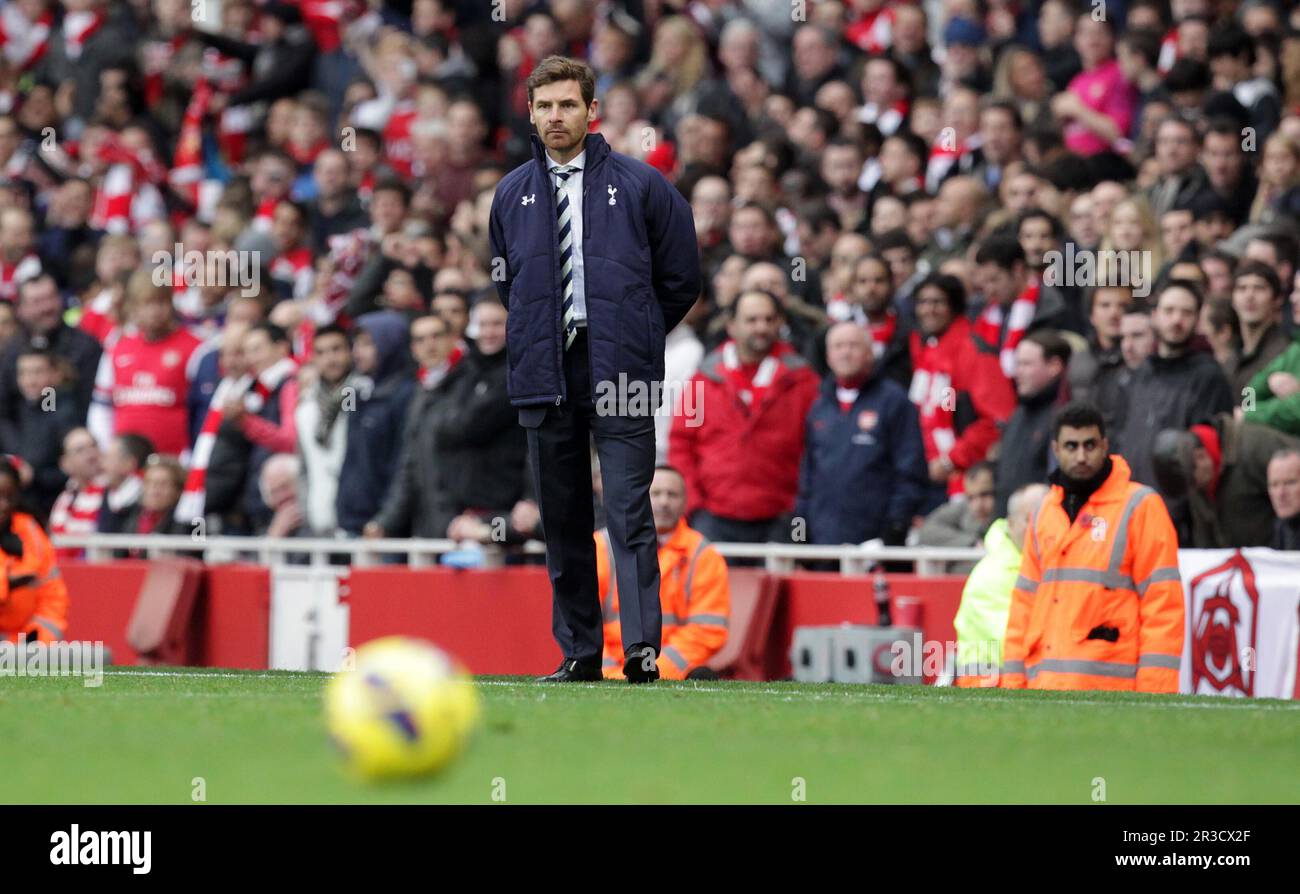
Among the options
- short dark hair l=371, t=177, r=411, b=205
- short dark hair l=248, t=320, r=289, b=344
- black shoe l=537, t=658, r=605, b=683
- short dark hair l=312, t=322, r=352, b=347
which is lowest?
black shoe l=537, t=658, r=605, b=683

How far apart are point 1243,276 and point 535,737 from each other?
6.99m

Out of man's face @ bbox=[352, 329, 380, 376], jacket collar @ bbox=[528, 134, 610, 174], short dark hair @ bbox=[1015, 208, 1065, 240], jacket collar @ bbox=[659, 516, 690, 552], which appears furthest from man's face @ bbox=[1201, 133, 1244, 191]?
jacket collar @ bbox=[528, 134, 610, 174]

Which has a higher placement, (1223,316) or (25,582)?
(1223,316)

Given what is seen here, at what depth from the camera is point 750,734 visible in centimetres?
815

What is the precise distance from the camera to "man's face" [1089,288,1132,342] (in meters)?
14.2

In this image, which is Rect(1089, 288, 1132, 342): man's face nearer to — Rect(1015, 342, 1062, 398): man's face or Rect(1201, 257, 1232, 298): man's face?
Rect(1015, 342, 1062, 398): man's face

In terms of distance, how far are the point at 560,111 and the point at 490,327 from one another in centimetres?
585

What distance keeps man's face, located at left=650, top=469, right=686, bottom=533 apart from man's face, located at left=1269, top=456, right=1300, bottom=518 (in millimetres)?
3073

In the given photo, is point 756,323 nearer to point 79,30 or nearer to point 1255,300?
point 1255,300

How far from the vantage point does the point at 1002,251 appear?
1502 cm

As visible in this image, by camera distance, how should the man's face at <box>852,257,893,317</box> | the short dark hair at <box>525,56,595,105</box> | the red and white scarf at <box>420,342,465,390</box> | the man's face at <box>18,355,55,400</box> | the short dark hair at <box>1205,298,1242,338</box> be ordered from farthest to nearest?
1. the man's face at <box>18,355,55,400</box>
2. the red and white scarf at <box>420,342,465,390</box>
3. the man's face at <box>852,257,893,317</box>
4. the short dark hair at <box>1205,298,1242,338</box>
5. the short dark hair at <box>525,56,595,105</box>

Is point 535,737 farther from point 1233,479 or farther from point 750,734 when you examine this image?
point 1233,479

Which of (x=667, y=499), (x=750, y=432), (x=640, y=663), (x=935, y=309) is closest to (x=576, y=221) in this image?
(x=640, y=663)
